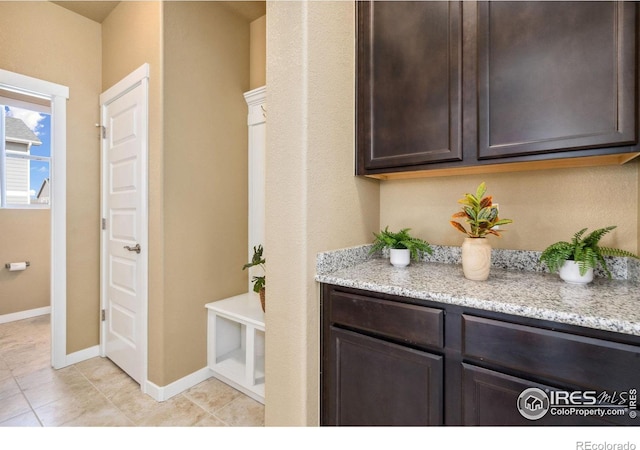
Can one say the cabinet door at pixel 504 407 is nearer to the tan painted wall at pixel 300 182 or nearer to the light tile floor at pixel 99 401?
the tan painted wall at pixel 300 182

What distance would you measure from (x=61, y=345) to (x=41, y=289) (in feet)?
5.94

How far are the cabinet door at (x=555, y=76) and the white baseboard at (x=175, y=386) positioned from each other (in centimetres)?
225

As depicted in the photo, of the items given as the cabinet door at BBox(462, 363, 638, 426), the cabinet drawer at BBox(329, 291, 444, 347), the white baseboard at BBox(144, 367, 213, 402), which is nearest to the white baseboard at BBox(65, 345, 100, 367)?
the white baseboard at BBox(144, 367, 213, 402)

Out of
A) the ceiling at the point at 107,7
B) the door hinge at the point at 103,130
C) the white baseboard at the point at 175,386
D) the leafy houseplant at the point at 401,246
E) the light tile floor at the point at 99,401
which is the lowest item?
the light tile floor at the point at 99,401

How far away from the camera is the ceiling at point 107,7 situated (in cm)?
224

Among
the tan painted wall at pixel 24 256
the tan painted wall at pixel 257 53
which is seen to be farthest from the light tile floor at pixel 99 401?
the tan painted wall at pixel 257 53

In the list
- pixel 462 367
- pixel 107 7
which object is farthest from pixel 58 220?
pixel 462 367

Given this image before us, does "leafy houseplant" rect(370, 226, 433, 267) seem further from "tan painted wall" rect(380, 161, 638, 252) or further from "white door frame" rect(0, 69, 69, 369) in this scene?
"white door frame" rect(0, 69, 69, 369)

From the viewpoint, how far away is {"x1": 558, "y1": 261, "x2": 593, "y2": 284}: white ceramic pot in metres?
1.11

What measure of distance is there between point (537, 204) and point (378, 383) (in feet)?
3.57

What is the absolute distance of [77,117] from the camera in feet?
7.83

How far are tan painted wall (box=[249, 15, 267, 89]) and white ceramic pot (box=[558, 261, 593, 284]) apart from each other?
2296mm

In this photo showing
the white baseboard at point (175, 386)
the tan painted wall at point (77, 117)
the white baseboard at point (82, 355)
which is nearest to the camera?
the white baseboard at point (175, 386)

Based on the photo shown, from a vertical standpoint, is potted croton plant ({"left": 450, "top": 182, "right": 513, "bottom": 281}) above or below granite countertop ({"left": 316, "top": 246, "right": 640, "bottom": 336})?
above
